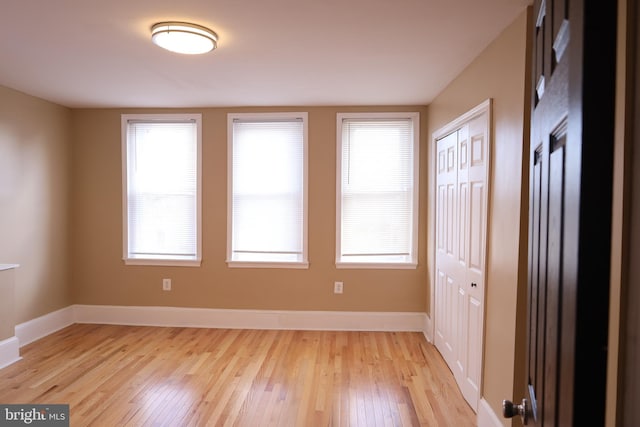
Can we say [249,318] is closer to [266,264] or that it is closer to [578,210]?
[266,264]

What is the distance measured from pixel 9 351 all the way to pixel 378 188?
12.7ft

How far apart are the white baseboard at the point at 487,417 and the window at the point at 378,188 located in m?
1.89

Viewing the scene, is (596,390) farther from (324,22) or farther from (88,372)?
(88,372)

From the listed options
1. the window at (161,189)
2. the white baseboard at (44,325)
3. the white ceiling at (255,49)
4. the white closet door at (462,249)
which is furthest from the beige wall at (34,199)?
the white closet door at (462,249)

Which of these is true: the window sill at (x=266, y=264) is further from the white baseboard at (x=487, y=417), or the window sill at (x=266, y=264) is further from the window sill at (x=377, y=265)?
the white baseboard at (x=487, y=417)

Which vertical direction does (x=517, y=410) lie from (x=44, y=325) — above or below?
above

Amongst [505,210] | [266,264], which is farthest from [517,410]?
[266,264]

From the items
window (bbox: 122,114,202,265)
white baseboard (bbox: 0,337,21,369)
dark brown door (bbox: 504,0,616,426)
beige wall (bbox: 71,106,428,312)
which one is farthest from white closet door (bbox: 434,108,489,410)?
white baseboard (bbox: 0,337,21,369)

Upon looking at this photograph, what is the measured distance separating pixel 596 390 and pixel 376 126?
3.87 metres

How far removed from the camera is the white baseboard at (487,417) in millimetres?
2170

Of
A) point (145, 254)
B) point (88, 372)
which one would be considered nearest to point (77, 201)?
point (145, 254)

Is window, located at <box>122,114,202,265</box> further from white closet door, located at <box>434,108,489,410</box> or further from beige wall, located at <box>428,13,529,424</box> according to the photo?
beige wall, located at <box>428,13,529,424</box>

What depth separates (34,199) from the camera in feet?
13.0
